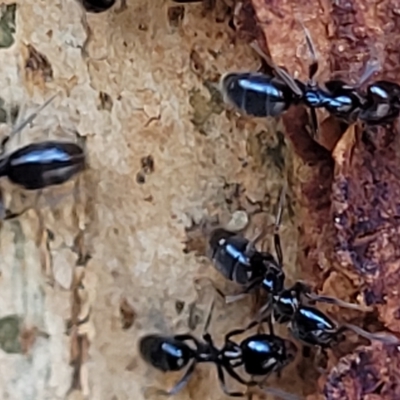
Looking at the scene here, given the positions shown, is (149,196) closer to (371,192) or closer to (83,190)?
(83,190)

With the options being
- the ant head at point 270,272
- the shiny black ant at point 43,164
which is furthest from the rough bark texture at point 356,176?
the shiny black ant at point 43,164

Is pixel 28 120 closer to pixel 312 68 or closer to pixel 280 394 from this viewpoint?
pixel 312 68

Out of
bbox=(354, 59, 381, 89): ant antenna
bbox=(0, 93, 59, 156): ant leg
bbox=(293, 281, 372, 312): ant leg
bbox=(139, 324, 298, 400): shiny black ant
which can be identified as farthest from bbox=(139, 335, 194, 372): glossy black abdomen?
bbox=(354, 59, 381, 89): ant antenna

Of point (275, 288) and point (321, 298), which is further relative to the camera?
point (275, 288)

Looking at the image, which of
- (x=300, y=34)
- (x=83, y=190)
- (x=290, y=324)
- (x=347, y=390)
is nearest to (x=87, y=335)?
(x=83, y=190)

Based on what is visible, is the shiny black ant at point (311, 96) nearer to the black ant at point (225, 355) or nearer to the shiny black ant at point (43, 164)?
the shiny black ant at point (43, 164)

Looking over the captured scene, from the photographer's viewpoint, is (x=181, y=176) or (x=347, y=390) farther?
(x=181, y=176)

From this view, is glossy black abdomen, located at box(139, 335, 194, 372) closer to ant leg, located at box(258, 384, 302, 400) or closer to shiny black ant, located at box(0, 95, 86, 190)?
ant leg, located at box(258, 384, 302, 400)

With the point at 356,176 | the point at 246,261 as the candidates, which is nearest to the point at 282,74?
the point at 356,176
